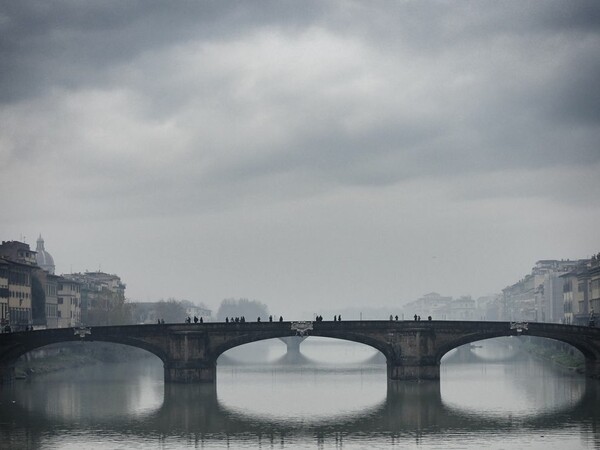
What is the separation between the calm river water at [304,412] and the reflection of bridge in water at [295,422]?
72mm

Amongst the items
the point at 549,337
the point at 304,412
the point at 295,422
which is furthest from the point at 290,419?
the point at 549,337

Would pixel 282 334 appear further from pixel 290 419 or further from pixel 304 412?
pixel 290 419

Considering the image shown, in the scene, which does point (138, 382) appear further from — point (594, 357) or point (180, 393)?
point (594, 357)

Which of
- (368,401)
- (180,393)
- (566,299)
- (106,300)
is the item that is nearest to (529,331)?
(368,401)

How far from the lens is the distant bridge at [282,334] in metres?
100

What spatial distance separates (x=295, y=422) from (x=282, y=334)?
28.2 meters

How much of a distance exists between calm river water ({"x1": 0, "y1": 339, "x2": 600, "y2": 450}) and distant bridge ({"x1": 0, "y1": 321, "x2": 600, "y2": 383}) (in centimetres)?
229

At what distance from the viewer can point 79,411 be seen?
8188 cm

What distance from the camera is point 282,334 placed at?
10300cm

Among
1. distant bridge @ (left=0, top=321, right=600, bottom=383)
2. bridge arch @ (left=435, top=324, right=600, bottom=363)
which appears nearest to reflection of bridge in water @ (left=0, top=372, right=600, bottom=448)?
bridge arch @ (left=435, top=324, right=600, bottom=363)

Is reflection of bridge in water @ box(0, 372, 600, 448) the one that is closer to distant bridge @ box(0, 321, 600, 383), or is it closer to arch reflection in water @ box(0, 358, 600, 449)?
arch reflection in water @ box(0, 358, 600, 449)

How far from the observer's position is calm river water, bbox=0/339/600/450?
65.6 m

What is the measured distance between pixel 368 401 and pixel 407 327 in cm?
1454

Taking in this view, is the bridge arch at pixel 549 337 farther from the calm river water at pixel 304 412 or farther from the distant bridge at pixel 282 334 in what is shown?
the calm river water at pixel 304 412
